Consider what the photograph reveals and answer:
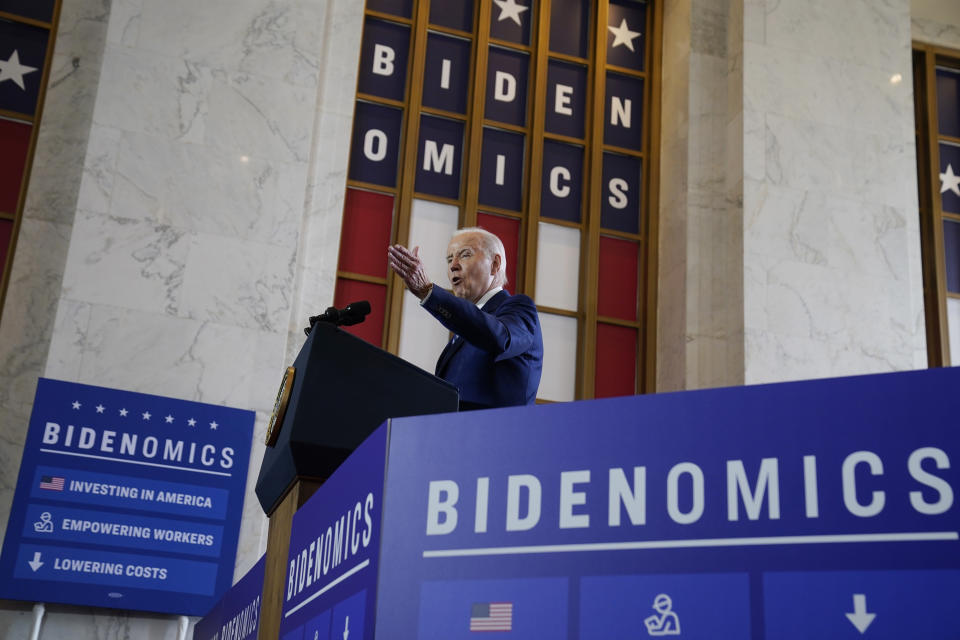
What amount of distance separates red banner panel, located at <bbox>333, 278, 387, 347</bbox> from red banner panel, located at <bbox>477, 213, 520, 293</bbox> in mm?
935

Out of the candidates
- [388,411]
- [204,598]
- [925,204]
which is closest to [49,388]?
[204,598]

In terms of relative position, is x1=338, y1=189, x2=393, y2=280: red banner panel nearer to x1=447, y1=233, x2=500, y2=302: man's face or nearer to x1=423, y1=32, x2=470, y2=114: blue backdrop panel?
x1=423, y1=32, x2=470, y2=114: blue backdrop panel

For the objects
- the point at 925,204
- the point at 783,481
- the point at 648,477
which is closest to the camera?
the point at 783,481

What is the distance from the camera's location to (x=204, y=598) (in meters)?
6.45

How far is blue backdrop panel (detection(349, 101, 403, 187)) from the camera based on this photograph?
811 cm

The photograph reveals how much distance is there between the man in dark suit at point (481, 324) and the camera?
11.3ft

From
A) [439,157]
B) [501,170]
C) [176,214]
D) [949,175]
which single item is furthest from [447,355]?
[949,175]

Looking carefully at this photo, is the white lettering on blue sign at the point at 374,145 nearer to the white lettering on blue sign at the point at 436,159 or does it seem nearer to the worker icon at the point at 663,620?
the white lettering on blue sign at the point at 436,159

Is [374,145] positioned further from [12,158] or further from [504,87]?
[12,158]

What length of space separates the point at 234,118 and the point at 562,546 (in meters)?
6.24

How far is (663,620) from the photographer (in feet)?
5.45

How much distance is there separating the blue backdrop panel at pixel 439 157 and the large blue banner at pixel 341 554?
5.78 metres

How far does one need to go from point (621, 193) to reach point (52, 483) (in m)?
4.70

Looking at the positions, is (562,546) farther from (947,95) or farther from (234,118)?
(947,95)
